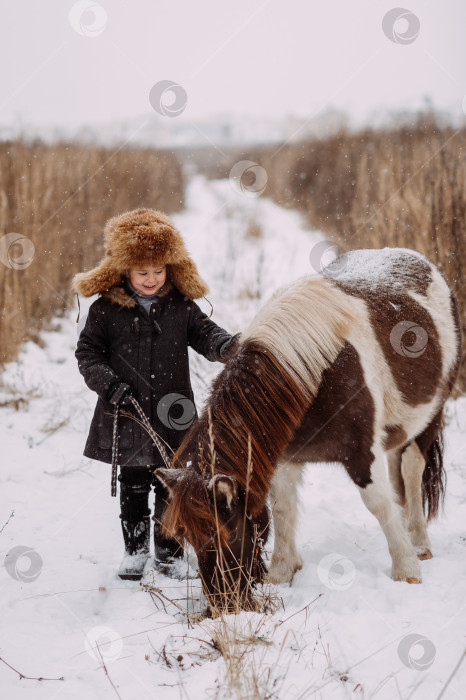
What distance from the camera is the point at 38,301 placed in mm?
7637

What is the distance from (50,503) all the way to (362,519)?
86.8 inches

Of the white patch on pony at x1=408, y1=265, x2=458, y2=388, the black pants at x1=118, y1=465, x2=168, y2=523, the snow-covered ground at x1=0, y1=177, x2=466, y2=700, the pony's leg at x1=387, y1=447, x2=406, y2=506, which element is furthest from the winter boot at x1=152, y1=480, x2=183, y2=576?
the white patch on pony at x1=408, y1=265, x2=458, y2=388

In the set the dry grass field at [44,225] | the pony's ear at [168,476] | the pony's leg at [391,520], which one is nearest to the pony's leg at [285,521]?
the pony's leg at [391,520]

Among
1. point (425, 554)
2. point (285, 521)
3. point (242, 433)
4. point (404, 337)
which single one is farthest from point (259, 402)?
point (425, 554)

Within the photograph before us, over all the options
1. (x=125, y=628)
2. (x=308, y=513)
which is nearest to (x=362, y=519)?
(x=308, y=513)

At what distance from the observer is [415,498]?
3.62 metres

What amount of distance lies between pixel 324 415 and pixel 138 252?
127 centimetres

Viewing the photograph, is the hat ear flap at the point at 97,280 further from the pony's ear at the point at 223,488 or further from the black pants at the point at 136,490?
the pony's ear at the point at 223,488

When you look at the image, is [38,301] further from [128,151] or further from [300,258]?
[128,151]

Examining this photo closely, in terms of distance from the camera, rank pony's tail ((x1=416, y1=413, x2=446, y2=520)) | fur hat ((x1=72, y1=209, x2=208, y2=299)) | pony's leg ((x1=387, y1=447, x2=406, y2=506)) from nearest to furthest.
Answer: fur hat ((x1=72, y1=209, x2=208, y2=299))
pony's tail ((x1=416, y1=413, x2=446, y2=520))
pony's leg ((x1=387, y1=447, x2=406, y2=506))

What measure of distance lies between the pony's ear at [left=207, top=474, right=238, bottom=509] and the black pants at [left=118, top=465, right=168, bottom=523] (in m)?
0.92

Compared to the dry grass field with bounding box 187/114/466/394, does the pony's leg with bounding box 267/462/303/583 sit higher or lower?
lower

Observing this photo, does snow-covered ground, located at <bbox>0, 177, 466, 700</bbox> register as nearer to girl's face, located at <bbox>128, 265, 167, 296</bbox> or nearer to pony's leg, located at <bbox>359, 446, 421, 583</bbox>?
pony's leg, located at <bbox>359, 446, 421, 583</bbox>

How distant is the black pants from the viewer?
3.13 metres
